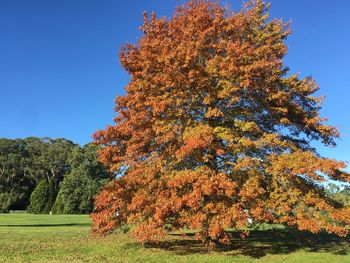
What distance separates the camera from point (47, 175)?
3526 inches

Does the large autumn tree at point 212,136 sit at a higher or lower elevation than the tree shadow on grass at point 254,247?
higher

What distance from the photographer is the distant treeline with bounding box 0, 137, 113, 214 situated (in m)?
57.2

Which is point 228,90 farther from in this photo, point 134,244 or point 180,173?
point 134,244

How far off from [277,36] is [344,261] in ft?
29.3

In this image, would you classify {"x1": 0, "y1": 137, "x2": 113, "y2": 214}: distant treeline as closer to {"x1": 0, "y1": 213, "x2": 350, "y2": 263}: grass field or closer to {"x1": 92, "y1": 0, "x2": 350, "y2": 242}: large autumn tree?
{"x1": 0, "y1": 213, "x2": 350, "y2": 263}: grass field

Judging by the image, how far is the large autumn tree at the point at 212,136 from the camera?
13.4m

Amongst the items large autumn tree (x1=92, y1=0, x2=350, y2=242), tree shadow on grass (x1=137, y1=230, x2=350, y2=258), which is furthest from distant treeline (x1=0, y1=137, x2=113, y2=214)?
large autumn tree (x1=92, y1=0, x2=350, y2=242)

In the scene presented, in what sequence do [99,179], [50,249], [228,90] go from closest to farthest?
[228,90]
[50,249]
[99,179]

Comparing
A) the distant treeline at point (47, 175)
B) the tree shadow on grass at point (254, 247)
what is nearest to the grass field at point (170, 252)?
the tree shadow on grass at point (254, 247)

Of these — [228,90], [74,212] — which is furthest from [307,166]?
[74,212]

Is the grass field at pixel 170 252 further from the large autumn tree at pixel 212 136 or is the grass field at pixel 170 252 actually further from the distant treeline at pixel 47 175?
the distant treeline at pixel 47 175

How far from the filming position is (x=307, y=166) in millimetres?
13422

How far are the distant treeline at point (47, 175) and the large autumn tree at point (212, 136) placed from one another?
3969 cm

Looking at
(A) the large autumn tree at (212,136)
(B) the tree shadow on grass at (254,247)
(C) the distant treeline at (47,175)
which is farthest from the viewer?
(C) the distant treeline at (47,175)
